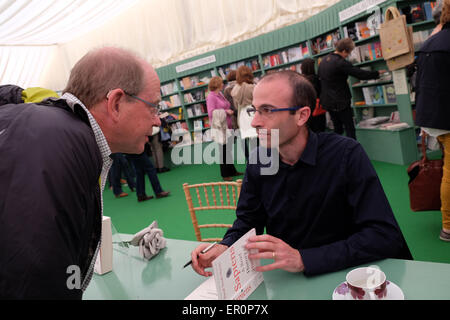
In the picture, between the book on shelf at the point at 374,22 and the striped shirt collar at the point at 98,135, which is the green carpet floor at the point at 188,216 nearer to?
the book on shelf at the point at 374,22

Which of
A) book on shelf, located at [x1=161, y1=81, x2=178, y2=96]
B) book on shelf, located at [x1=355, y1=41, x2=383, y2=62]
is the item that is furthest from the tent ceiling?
book on shelf, located at [x1=355, y1=41, x2=383, y2=62]

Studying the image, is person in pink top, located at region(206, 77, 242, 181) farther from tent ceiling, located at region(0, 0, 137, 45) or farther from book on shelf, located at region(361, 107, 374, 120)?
tent ceiling, located at region(0, 0, 137, 45)

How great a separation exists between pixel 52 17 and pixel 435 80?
8.28 metres

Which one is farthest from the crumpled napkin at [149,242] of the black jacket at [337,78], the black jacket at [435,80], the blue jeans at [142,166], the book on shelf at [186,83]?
the book on shelf at [186,83]

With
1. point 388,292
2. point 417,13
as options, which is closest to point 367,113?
point 417,13

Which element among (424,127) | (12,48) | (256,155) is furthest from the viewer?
(12,48)

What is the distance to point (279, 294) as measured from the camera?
1031mm

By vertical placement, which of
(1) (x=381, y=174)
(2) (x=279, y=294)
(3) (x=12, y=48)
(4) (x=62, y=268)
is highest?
(3) (x=12, y=48)

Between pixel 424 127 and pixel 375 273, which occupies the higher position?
pixel 424 127

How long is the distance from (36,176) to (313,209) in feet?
3.67

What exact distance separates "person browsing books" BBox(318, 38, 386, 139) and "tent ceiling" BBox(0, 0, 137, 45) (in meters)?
5.72

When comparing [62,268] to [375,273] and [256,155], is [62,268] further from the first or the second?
[256,155]
